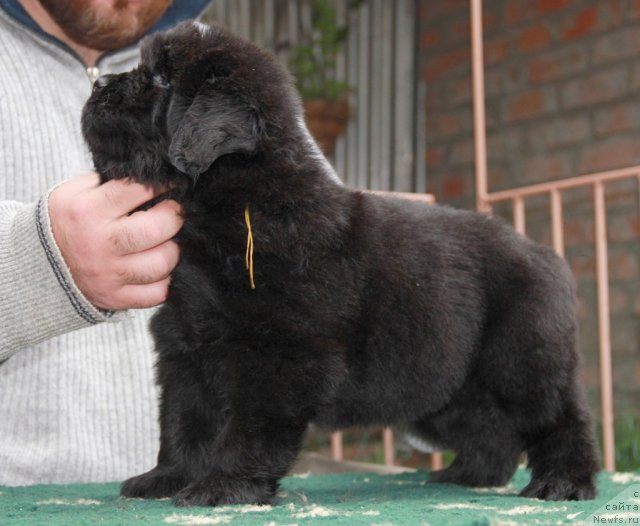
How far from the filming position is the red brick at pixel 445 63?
6.62m

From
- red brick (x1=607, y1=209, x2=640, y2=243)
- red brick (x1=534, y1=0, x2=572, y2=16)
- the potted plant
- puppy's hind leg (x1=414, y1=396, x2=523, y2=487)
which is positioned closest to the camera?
puppy's hind leg (x1=414, y1=396, x2=523, y2=487)

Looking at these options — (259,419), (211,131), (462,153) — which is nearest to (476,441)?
(259,419)

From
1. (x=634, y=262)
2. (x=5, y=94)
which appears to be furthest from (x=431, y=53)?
(x=5, y=94)

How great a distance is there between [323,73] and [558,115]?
5.36ft

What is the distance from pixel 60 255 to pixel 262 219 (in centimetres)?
46

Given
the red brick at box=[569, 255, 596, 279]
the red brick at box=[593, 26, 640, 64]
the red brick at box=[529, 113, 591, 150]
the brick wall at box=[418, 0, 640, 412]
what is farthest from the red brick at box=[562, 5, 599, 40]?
the red brick at box=[569, 255, 596, 279]

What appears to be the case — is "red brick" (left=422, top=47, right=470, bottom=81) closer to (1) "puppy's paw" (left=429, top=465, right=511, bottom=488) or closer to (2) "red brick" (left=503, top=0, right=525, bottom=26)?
(2) "red brick" (left=503, top=0, right=525, bottom=26)

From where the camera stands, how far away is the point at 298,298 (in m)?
1.92

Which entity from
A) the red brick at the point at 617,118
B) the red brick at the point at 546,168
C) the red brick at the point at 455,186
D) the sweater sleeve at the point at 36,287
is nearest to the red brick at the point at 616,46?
the red brick at the point at 617,118

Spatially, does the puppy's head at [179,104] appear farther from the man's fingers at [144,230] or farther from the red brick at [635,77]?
the red brick at [635,77]

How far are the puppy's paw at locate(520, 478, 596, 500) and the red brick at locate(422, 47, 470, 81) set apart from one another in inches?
189

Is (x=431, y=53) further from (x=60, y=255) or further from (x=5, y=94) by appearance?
(x=60, y=255)

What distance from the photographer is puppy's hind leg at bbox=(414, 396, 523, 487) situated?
2.36 meters

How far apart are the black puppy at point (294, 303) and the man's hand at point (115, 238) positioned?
1.9 inches
